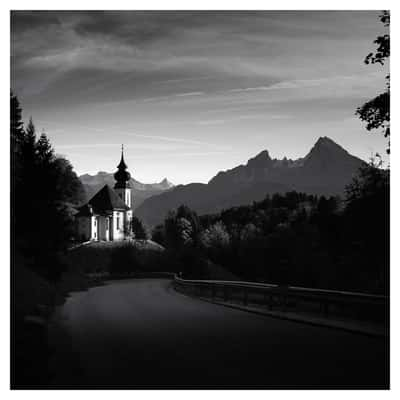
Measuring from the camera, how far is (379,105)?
48.0 feet

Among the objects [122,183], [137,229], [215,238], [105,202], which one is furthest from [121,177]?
[215,238]

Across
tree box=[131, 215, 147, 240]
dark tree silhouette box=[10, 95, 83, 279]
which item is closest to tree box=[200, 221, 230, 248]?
tree box=[131, 215, 147, 240]

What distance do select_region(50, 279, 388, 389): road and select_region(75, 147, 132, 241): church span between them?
95830 mm

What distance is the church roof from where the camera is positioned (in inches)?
4562

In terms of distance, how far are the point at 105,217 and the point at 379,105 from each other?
10397 centimetres

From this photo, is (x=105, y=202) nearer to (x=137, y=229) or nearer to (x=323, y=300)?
(x=137, y=229)

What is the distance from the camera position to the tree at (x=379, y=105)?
12747 mm

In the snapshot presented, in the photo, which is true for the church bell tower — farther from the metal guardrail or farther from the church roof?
the metal guardrail

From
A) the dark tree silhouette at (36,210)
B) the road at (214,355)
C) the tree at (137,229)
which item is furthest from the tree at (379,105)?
the tree at (137,229)

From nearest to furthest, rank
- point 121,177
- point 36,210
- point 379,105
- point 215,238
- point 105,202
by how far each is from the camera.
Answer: point 379,105, point 36,210, point 215,238, point 105,202, point 121,177

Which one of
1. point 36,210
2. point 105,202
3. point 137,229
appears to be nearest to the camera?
point 36,210
